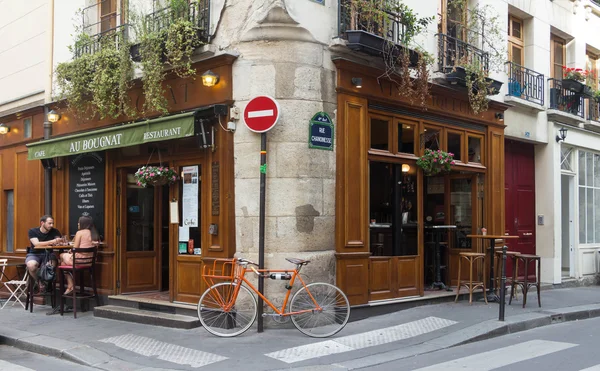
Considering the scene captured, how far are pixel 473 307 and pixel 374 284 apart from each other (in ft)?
6.43

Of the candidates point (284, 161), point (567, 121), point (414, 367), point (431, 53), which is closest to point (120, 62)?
point (284, 161)

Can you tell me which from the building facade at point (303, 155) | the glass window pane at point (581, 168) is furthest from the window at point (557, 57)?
the glass window pane at point (581, 168)

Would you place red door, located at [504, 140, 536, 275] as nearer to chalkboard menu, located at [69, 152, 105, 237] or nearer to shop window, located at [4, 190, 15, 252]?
chalkboard menu, located at [69, 152, 105, 237]

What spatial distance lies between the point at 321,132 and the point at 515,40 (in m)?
7.15

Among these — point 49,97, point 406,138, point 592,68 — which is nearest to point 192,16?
point 406,138

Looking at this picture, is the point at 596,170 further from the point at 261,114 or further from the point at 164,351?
the point at 164,351

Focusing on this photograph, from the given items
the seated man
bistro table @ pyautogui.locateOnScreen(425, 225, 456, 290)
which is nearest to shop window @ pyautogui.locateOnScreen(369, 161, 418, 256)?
bistro table @ pyautogui.locateOnScreen(425, 225, 456, 290)

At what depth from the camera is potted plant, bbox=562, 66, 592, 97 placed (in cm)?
1467

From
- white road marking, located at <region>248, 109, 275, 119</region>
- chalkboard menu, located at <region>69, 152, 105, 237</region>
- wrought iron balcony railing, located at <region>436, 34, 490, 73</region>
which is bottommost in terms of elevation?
chalkboard menu, located at <region>69, 152, 105, 237</region>

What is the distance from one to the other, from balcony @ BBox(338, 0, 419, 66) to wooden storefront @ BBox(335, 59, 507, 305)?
1.24 ft

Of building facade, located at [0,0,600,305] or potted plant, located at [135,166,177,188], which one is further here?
potted plant, located at [135,166,177,188]

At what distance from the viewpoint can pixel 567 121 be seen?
14836 mm

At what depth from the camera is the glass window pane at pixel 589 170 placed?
15750 millimetres

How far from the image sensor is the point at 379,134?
10094 mm
